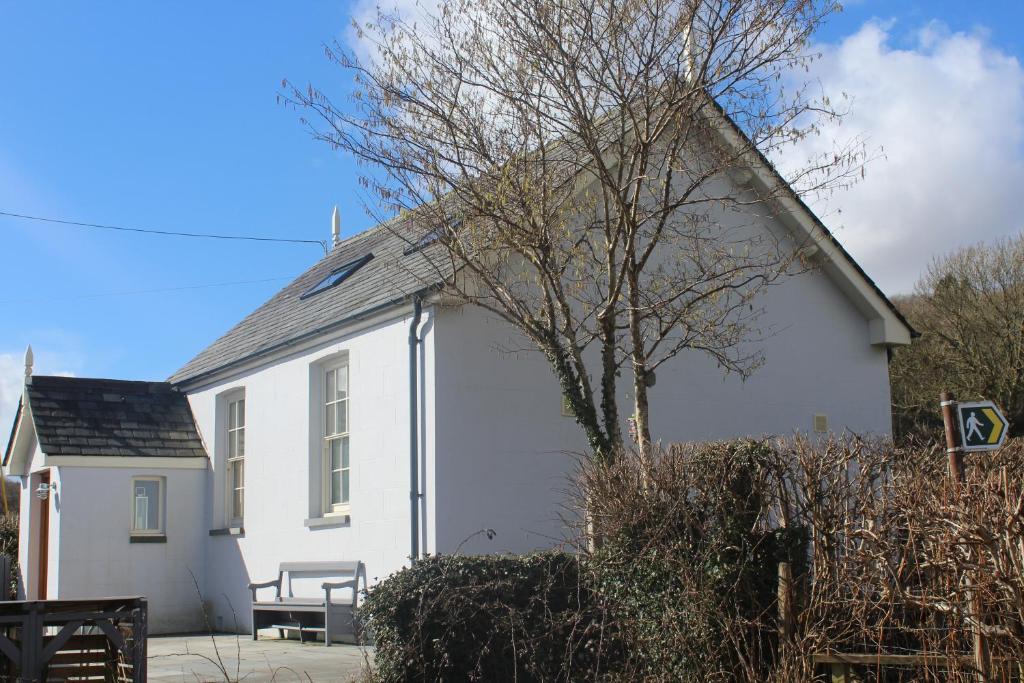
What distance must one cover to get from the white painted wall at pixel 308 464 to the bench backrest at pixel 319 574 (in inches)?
5.5

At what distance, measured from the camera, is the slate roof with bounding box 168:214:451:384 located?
44.2 feet

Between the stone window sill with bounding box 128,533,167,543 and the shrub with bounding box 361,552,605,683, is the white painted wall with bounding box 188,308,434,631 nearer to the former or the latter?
the stone window sill with bounding box 128,533,167,543

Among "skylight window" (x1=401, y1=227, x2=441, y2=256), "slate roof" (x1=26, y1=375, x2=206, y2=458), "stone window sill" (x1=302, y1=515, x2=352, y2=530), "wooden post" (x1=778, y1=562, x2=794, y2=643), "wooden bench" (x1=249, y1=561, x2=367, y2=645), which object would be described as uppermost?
"skylight window" (x1=401, y1=227, x2=441, y2=256)

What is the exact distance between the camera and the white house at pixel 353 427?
13.2m

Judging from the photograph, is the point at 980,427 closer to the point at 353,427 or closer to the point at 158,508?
the point at 353,427

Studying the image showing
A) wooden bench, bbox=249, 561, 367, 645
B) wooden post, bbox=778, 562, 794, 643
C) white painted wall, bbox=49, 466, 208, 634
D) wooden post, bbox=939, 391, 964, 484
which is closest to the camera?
wooden post, bbox=939, 391, 964, 484

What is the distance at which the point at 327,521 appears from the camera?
1484 centimetres

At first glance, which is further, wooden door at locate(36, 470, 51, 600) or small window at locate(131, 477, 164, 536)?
wooden door at locate(36, 470, 51, 600)

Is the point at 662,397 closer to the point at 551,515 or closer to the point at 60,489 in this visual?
the point at 551,515

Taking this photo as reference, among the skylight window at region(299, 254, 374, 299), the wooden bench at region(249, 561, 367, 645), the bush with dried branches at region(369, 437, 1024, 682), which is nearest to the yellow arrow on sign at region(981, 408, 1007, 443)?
the bush with dried branches at region(369, 437, 1024, 682)

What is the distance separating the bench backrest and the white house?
0.64 feet

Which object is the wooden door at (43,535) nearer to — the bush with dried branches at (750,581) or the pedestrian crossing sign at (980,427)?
the bush with dried branches at (750,581)

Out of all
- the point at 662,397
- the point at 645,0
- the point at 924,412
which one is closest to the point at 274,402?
the point at 662,397

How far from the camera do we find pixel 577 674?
8281mm
